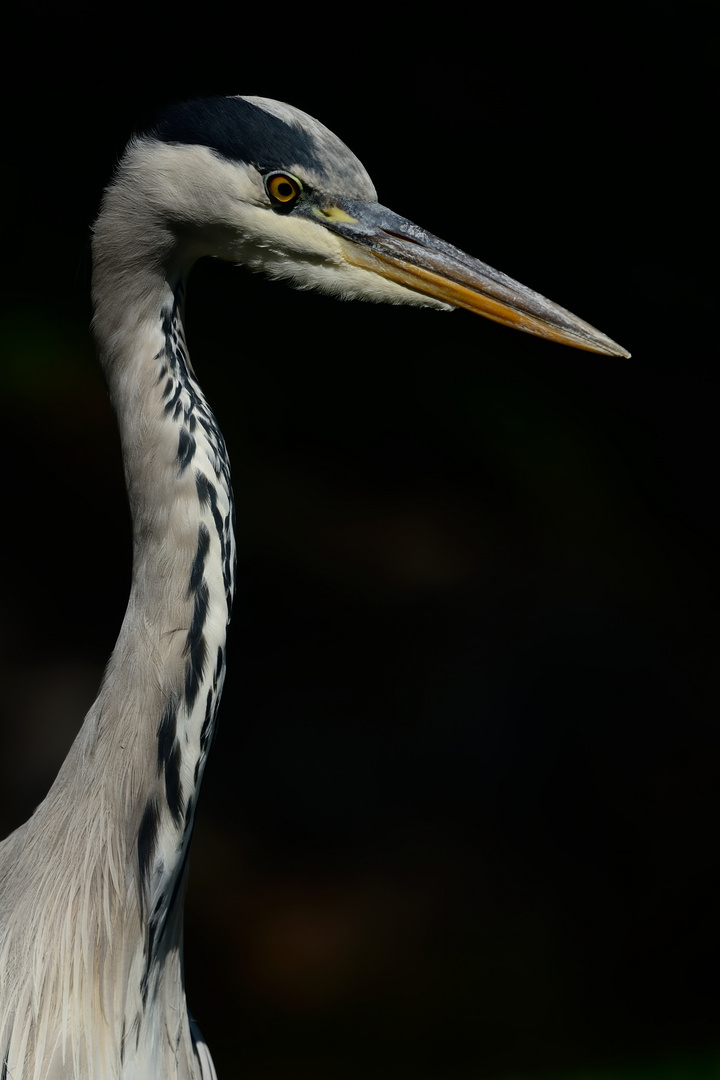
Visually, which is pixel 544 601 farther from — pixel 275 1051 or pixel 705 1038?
pixel 275 1051

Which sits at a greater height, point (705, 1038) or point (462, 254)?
point (462, 254)

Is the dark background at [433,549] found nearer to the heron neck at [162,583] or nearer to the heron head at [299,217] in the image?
the heron neck at [162,583]

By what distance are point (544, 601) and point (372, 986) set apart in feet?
3.95

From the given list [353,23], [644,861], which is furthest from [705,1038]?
[353,23]

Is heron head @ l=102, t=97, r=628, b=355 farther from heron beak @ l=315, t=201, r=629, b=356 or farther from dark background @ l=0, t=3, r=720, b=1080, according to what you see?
dark background @ l=0, t=3, r=720, b=1080

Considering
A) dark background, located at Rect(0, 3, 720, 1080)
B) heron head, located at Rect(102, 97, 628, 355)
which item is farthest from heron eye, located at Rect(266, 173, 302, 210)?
dark background, located at Rect(0, 3, 720, 1080)

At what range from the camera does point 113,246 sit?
41.3 inches

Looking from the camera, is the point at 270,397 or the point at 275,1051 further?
the point at 270,397

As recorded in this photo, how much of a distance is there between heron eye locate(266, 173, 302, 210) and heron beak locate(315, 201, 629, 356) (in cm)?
8

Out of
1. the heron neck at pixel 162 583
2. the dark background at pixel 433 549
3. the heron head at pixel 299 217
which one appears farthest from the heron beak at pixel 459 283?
the dark background at pixel 433 549

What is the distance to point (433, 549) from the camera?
3111 mm

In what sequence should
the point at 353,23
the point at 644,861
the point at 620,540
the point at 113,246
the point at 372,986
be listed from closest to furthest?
Answer: the point at 113,246
the point at 372,986
the point at 644,861
the point at 353,23
the point at 620,540

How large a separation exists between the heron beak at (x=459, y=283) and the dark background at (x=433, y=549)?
5.39 feet

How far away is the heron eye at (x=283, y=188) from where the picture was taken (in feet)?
3.54
